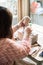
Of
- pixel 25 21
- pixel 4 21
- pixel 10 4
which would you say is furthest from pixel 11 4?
pixel 4 21

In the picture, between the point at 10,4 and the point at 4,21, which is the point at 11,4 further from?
the point at 4,21

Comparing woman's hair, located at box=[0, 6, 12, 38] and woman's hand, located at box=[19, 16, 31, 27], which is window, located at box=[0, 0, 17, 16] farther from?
woman's hair, located at box=[0, 6, 12, 38]

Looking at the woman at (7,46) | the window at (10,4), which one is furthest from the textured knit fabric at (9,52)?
the window at (10,4)

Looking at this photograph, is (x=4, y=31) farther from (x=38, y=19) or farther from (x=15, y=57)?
(x=38, y=19)

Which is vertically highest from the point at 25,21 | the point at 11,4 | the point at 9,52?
the point at 11,4

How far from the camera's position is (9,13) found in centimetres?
98

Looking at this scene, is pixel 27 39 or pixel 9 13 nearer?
pixel 9 13

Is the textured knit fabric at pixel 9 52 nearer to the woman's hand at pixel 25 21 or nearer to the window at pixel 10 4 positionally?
the woman's hand at pixel 25 21

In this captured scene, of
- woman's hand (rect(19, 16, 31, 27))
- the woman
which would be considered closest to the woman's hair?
the woman

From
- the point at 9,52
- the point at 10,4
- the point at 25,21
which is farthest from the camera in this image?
the point at 10,4

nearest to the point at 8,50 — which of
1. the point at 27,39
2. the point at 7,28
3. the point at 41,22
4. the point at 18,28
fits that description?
the point at 7,28

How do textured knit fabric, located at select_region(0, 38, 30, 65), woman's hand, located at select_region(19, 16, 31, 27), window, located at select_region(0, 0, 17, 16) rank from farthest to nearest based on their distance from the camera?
window, located at select_region(0, 0, 17, 16) → woman's hand, located at select_region(19, 16, 31, 27) → textured knit fabric, located at select_region(0, 38, 30, 65)

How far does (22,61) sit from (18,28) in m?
0.42

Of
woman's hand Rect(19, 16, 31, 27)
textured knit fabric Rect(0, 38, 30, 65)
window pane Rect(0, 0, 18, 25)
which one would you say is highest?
window pane Rect(0, 0, 18, 25)
